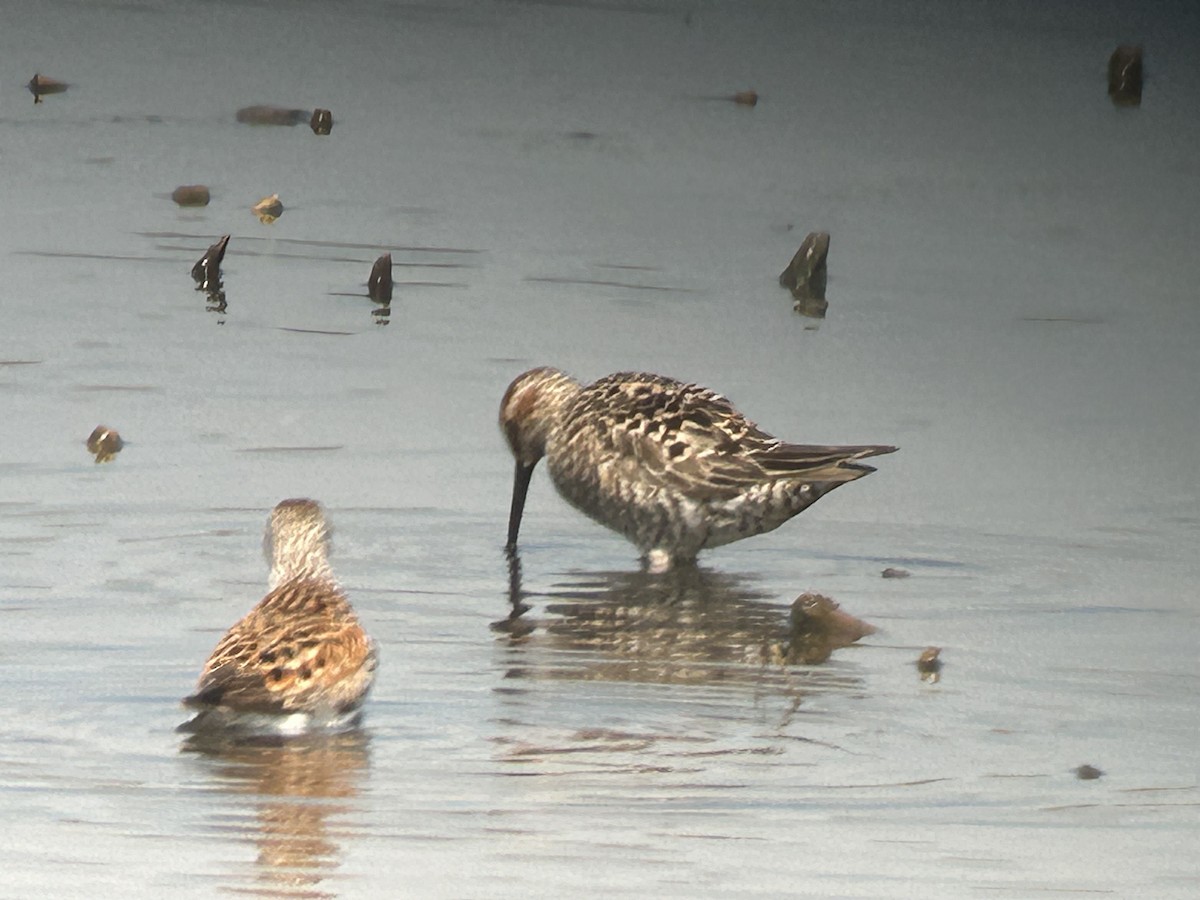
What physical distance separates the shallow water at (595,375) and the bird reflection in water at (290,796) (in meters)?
0.02

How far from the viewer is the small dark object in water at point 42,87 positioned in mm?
17859

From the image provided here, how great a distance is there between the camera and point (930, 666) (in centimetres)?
894

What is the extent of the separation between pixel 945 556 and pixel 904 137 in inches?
309

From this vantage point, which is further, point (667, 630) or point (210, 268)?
point (210, 268)

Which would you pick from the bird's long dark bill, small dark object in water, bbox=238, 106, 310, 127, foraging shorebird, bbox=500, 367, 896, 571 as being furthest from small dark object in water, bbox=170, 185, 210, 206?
the bird's long dark bill

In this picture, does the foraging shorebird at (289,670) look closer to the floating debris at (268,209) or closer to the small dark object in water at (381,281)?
the small dark object in water at (381,281)

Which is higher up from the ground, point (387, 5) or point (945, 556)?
point (387, 5)

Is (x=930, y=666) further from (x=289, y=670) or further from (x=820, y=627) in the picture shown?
(x=289, y=670)

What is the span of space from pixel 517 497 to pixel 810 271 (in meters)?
3.97

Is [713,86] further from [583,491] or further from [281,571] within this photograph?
[281,571]

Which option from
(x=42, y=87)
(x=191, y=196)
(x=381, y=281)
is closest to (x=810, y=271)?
(x=381, y=281)

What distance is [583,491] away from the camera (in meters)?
11.0

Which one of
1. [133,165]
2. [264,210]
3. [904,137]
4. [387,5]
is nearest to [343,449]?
[264,210]

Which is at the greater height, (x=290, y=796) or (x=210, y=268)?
(x=210, y=268)
